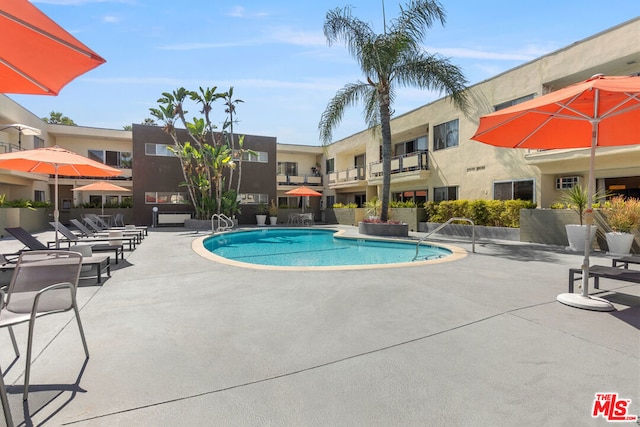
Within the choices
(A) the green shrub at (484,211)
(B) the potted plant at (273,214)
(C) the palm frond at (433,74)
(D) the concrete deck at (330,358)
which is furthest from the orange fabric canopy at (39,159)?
(B) the potted plant at (273,214)

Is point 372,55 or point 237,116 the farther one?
point 237,116

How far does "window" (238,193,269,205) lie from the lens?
24.8m

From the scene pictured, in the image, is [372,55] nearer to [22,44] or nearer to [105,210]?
[22,44]

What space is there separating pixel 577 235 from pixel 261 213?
62.6 feet

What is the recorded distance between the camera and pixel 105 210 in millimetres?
21891

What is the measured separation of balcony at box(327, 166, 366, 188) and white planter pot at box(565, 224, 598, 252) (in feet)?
53.4

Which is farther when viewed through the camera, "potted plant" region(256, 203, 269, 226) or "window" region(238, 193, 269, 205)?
"window" region(238, 193, 269, 205)

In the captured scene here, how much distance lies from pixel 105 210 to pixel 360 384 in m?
24.5

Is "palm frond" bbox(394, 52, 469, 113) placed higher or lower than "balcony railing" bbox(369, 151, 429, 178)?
higher

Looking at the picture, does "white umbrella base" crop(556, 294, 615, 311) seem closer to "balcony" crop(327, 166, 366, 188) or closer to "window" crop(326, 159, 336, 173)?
"balcony" crop(327, 166, 366, 188)

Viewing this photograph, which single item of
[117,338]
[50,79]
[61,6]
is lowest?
[117,338]

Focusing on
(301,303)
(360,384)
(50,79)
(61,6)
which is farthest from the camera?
(61,6)

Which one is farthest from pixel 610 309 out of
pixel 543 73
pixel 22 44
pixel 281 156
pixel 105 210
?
pixel 281 156

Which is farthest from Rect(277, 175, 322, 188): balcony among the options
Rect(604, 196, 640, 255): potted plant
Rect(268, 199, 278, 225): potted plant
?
Rect(604, 196, 640, 255): potted plant
